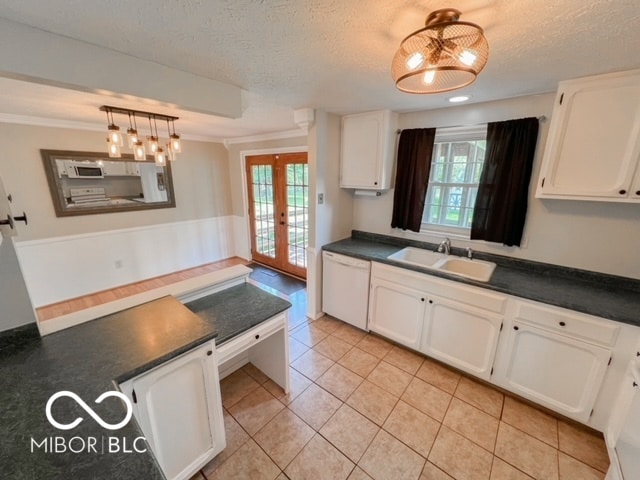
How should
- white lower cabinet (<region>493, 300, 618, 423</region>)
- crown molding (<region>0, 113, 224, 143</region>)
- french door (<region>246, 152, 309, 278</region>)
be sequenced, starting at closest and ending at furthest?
white lower cabinet (<region>493, 300, 618, 423</region>)
crown molding (<region>0, 113, 224, 143</region>)
french door (<region>246, 152, 309, 278</region>)

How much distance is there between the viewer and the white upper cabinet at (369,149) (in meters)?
2.51

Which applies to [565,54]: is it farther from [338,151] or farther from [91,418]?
[91,418]

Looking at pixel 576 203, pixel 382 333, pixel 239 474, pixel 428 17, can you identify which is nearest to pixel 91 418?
pixel 239 474

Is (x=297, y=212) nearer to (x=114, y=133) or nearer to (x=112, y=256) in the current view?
(x=114, y=133)

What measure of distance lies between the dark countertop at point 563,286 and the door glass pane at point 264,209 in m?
2.27

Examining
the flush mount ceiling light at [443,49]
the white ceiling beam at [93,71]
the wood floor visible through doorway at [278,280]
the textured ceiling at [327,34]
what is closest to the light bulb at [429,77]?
the flush mount ceiling light at [443,49]

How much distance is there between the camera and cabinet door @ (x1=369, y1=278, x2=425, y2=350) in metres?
2.28

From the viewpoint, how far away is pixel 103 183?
345 centimetres

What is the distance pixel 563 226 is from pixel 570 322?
79 cm

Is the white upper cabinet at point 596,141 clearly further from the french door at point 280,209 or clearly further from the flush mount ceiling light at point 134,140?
the flush mount ceiling light at point 134,140

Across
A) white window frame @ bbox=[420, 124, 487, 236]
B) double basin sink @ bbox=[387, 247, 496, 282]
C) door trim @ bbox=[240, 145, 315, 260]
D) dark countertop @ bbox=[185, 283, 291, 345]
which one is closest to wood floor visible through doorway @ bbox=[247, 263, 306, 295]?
door trim @ bbox=[240, 145, 315, 260]

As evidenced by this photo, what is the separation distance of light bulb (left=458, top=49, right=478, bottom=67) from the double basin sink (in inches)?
59.9

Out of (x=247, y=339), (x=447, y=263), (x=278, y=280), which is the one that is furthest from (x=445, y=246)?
(x=278, y=280)

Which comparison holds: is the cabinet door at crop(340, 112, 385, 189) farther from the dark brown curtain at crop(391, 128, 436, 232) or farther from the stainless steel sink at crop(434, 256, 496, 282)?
the stainless steel sink at crop(434, 256, 496, 282)
